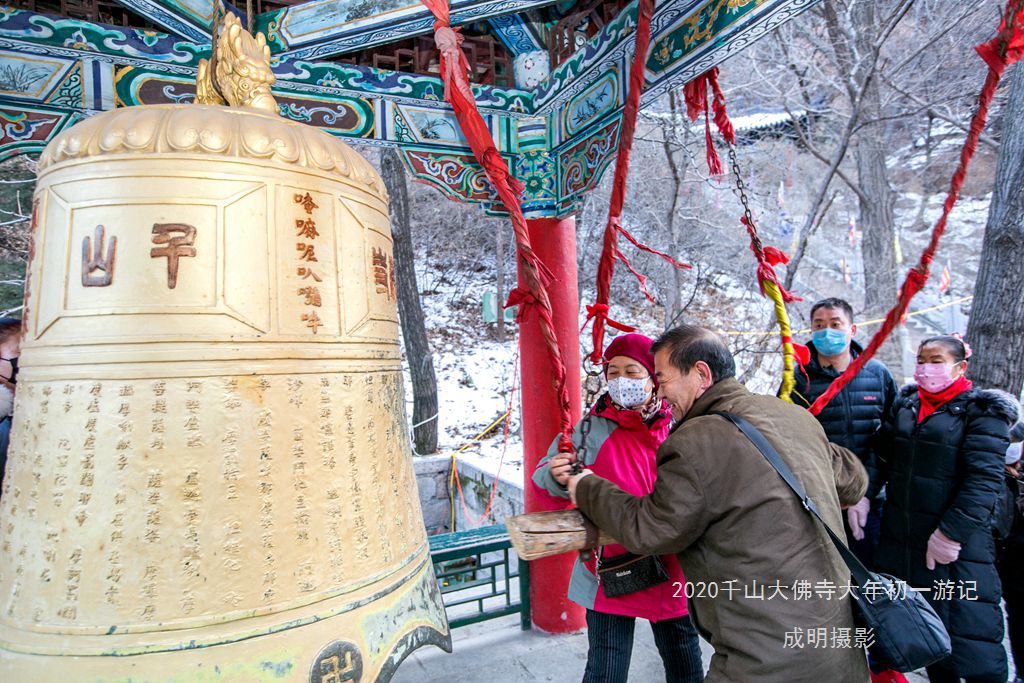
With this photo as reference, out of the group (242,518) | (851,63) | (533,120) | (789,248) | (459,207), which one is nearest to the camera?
(242,518)

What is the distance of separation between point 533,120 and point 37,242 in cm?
246

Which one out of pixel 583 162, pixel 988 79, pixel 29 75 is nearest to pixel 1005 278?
pixel 988 79

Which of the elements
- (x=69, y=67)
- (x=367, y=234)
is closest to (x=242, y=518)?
(x=367, y=234)

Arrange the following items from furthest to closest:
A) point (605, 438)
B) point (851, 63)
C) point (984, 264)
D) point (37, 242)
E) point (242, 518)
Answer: point (851, 63), point (984, 264), point (605, 438), point (37, 242), point (242, 518)

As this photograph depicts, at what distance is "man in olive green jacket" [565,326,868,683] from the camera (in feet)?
4.77

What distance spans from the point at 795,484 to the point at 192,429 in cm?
137

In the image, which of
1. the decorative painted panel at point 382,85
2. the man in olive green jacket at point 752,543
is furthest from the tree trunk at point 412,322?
the man in olive green jacket at point 752,543

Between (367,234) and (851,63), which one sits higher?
(851,63)

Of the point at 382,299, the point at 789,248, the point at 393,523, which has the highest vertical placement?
the point at 789,248

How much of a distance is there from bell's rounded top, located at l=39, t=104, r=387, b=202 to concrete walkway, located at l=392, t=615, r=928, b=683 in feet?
9.11

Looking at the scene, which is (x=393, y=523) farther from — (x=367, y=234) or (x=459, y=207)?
(x=459, y=207)

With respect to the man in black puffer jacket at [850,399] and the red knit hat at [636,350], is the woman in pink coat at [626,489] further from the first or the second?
the man in black puffer jacket at [850,399]

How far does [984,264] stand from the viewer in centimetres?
362

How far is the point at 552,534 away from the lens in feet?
5.18
